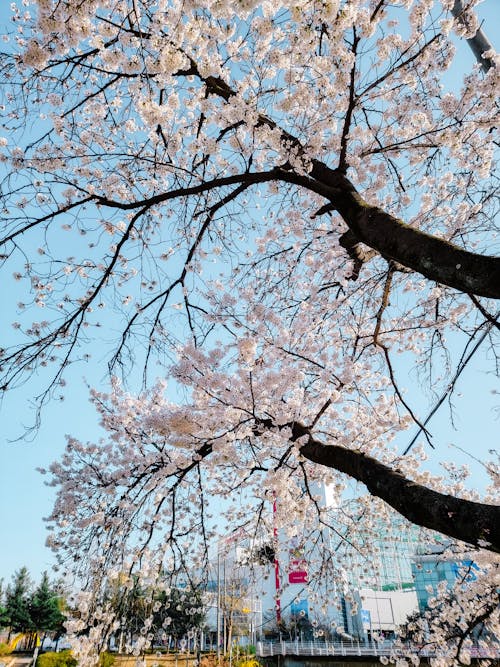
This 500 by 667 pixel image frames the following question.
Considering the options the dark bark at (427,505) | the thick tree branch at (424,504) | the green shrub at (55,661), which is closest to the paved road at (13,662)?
the green shrub at (55,661)

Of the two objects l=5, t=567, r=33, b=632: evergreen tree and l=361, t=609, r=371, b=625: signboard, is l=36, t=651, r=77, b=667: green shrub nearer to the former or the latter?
l=5, t=567, r=33, b=632: evergreen tree

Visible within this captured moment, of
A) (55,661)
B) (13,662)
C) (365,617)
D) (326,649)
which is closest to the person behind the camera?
(55,661)

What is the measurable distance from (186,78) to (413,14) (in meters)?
1.98

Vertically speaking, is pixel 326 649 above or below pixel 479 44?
below

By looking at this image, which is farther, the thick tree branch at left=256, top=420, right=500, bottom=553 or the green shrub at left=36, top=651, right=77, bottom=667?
the green shrub at left=36, top=651, right=77, bottom=667

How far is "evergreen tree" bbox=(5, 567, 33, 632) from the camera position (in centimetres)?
2991

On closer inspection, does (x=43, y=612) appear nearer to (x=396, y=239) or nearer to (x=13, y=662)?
(x=13, y=662)

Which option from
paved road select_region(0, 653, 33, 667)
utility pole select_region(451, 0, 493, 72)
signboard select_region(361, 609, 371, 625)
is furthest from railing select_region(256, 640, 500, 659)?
utility pole select_region(451, 0, 493, 72)

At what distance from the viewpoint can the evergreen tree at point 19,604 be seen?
2991cm

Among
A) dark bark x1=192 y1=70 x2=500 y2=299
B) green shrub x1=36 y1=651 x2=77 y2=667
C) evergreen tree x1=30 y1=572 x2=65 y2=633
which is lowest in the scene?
green shrub x1=36 y1=651 x2=77 y2=667

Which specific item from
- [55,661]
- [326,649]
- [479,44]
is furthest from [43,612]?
[479,44]

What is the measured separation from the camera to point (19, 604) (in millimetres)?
30734

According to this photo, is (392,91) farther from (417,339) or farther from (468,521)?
(468,521)

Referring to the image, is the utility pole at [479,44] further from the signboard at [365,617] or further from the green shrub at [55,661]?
the signboard at [365,617]
